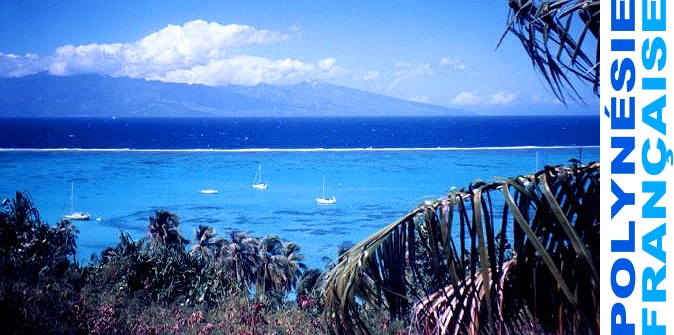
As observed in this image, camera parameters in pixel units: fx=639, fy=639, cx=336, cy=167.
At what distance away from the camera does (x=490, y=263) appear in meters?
1.66

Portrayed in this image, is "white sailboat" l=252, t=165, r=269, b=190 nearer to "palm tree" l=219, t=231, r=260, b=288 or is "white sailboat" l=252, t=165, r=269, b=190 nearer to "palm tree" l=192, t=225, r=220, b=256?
"palm tree" l=192, t=225, r=220, b=256

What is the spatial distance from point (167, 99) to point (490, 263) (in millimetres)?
135438

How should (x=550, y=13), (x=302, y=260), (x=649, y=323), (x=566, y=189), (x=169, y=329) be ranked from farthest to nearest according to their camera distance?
1. (x=302, y=260)
2. (x=169, y=329)
3. (x=550, y=13)
4. (x=566, y=189)
5. (x=649, y=323)

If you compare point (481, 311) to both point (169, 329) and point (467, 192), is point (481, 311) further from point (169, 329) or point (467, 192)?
point (169, 329)

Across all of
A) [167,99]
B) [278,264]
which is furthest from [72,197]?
[167,99]

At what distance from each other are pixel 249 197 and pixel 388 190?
689 cm

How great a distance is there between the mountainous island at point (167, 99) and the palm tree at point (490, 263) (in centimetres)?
4414

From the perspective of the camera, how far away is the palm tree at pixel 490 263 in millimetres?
1585

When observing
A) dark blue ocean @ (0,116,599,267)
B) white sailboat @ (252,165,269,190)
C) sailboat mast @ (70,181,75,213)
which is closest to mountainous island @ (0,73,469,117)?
dark blue ocean @ (0,116,599,267)

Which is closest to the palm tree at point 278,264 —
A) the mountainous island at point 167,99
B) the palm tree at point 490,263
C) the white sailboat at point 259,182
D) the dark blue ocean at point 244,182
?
the dark blue ocean at point 244,182

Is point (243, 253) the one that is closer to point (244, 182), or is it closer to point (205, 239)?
point (205, 239)

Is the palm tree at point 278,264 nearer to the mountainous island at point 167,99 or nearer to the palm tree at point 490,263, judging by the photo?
the palm tree at point 490,263

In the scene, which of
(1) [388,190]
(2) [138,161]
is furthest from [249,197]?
(2) [138,161]

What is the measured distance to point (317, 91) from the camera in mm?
A: 177375
